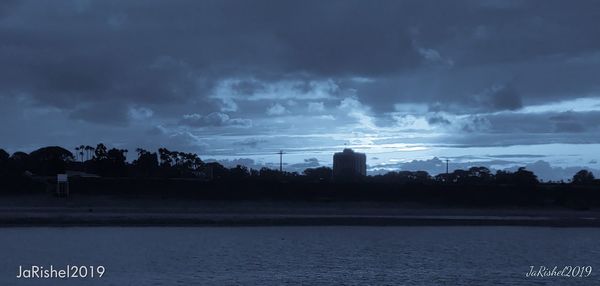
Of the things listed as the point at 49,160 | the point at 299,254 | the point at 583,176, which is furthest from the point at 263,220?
the point at 583,176

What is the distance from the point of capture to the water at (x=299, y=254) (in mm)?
24250

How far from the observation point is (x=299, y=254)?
30.3 m

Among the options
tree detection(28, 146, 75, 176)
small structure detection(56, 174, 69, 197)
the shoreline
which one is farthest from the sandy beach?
tree detection(28, 146, 75, 176)

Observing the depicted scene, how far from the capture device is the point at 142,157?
94.7 m

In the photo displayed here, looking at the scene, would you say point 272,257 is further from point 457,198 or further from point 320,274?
point 457,198

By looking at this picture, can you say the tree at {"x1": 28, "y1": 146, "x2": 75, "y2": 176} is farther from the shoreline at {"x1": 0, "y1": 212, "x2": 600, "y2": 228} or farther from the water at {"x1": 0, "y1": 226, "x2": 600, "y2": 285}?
the water at {"x1": 0, "y1": 226, "x2": 600, "y2": 285}

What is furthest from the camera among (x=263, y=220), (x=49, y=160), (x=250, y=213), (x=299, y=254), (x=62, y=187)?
(x=49, y=160)

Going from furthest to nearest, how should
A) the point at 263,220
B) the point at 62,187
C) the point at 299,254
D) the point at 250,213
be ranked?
the point at 62,187 < the point at 250,213 < the point at 263,220 < the point at 299,254

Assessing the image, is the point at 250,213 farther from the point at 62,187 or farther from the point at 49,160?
the point at 49,160

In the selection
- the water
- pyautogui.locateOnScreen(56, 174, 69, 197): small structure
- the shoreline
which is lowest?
the water

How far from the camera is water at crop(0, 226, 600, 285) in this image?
79.6 ft

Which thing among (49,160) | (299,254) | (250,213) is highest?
(49,160)

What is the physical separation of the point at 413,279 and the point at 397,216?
26.5 m

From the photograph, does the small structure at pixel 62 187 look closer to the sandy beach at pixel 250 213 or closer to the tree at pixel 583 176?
the sandy beach at pixel 250 213
